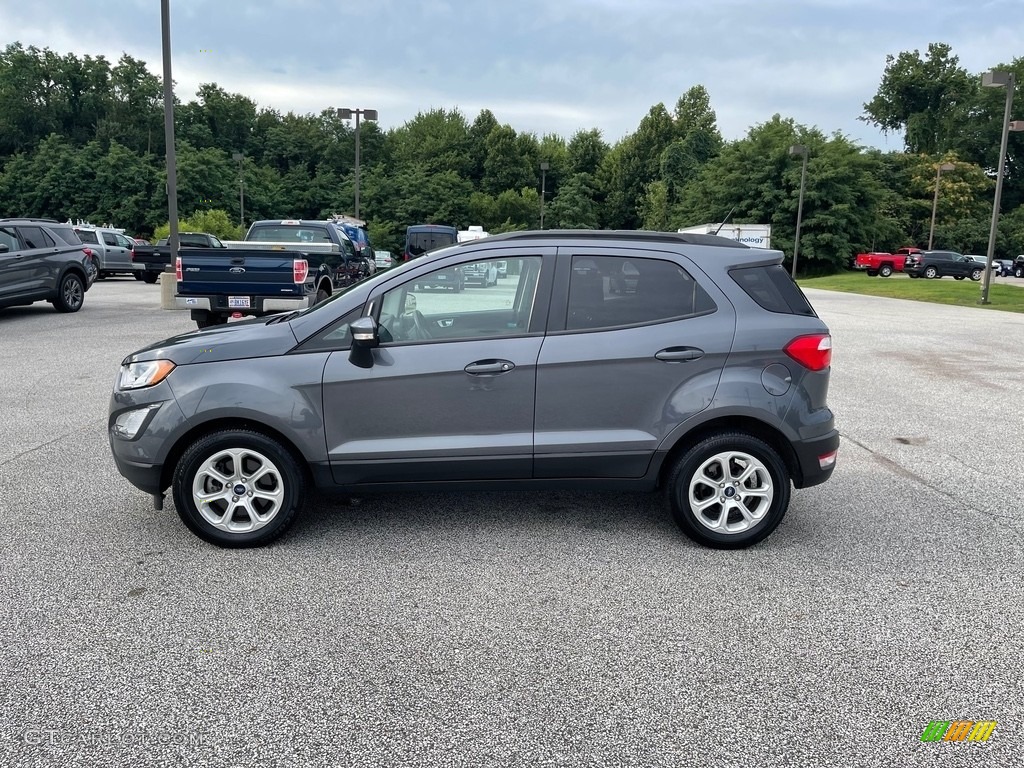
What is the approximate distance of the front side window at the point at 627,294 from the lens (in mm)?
4750

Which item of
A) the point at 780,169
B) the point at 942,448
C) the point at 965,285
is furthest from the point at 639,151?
the point at 942,448

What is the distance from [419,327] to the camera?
474cm

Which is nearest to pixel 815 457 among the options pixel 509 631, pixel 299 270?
pixel 509 631

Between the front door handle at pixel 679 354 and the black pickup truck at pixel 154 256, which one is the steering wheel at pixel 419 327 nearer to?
the front door handle at pixel 679 354

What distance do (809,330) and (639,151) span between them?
88255 millimetres

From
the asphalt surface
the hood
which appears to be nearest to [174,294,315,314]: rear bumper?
the asphalt surface

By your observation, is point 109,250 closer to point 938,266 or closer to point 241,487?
point 241,487

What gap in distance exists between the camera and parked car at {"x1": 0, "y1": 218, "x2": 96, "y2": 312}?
50.2ft

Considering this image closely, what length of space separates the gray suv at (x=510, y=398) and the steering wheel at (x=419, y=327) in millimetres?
12

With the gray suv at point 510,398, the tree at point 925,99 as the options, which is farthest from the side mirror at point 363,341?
the tree at point 925,99

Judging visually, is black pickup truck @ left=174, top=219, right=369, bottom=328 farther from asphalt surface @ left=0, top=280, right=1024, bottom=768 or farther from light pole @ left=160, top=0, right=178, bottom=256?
light pole @ left=160, top=0, right=178, bottom=256

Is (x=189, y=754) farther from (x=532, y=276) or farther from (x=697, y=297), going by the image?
(x=697, y=297)

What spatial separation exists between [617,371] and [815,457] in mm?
1233

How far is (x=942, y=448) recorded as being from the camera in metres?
7.37
